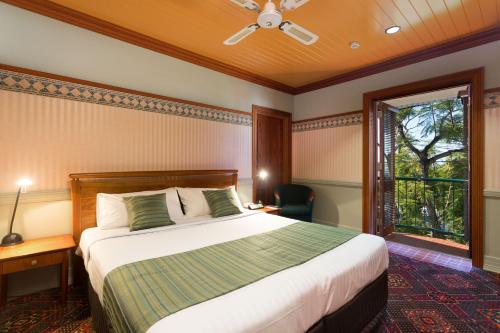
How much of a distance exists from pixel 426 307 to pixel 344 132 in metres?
2.65

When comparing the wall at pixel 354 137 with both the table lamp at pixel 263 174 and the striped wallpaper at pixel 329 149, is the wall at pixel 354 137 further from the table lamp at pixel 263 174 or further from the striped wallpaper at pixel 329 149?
the table lamp at pixel 263 174

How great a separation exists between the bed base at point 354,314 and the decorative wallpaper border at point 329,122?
2630mm

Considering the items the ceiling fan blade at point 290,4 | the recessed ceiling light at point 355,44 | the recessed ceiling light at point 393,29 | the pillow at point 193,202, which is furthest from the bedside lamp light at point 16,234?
the recessed ceiling light at point 393,29

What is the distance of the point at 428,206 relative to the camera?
479 centimetres

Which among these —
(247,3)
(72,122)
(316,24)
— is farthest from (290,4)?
(72,122)

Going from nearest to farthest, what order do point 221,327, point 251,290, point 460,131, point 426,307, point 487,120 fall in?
1. point 221,327
2. point 251,290
3. point 426,307
4. point 487,120
5. point 460,131

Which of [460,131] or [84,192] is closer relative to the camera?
[84,192]

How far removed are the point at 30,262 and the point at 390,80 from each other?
15.2ft

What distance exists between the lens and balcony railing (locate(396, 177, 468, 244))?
454cm

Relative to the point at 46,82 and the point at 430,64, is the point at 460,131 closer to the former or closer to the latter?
the point at 430,64

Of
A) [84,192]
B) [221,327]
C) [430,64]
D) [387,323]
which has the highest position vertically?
[430,64]

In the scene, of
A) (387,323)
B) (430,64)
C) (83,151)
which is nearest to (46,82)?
(83,151)

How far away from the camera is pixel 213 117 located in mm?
3557

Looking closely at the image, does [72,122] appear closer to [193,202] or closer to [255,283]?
[193,202]
